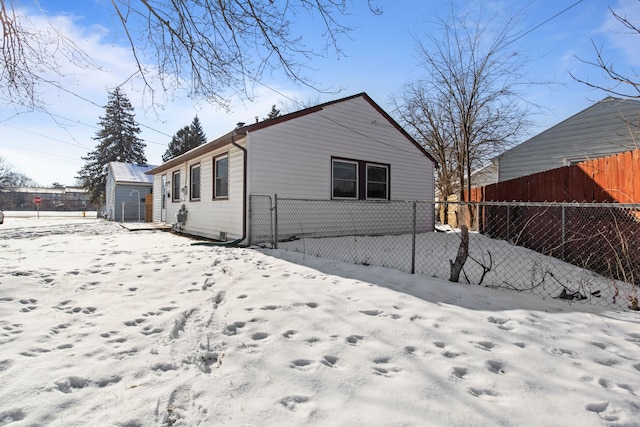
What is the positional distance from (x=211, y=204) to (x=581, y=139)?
13.4m

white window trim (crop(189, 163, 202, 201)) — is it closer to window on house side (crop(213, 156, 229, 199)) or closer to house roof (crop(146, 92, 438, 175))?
house roof (crop(146, 92, 438, 175))

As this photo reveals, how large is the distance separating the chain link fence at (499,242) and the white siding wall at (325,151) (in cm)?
51

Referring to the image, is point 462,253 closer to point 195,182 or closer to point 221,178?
point 221,178

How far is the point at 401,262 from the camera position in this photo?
611 centimetres

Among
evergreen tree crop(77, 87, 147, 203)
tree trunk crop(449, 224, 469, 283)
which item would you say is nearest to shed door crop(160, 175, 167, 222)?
tree trunk crop(449, 224, 469, 283)

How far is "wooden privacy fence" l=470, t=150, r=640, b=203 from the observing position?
15.2 ft

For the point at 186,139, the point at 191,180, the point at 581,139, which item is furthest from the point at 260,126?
the point at 186,139

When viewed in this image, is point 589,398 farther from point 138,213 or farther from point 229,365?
point 138,213

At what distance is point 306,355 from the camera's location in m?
2.29

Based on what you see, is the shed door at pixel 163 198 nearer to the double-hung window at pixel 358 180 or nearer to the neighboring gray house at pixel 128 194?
the neighboring gray house at pixel 128 194

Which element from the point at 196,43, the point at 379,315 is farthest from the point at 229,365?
the point at 196,43

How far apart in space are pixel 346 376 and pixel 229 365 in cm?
80

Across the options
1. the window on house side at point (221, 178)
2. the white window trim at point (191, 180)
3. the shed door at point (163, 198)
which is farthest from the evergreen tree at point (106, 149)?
the window on house side at point (221, 178)

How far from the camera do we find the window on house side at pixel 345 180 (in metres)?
9.64
